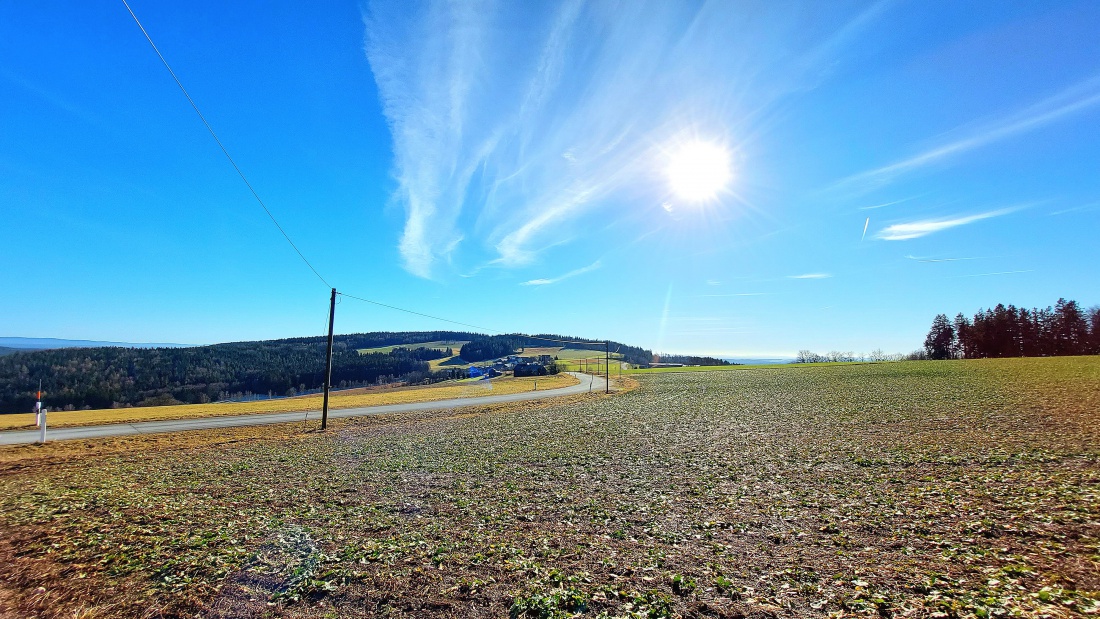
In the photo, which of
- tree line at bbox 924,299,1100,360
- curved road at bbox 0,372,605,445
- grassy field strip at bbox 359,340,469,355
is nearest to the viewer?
curved road at bbox 0,372,605,445

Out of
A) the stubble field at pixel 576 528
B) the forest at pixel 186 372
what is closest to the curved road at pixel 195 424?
the stubble field at pixel 576 528

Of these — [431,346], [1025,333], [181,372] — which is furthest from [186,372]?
[1025,333]

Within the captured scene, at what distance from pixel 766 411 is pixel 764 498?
20.0m

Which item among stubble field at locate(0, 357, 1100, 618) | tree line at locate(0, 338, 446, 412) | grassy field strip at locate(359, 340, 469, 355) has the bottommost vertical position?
tree line at locate(0, 338, 446, 412)

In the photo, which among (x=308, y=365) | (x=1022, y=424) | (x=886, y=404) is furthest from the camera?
(x=308, y=365)

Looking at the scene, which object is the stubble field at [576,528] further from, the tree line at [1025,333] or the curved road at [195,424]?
the tree line at [1025,333]

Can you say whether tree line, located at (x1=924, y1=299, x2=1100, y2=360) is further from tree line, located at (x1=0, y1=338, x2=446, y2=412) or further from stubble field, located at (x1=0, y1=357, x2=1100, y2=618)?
tree line, located at (x1=0, y1=338, x2=446, y2=412)

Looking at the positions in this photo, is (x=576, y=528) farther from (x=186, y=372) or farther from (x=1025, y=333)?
(x=186, y=372)

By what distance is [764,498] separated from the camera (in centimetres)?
1028

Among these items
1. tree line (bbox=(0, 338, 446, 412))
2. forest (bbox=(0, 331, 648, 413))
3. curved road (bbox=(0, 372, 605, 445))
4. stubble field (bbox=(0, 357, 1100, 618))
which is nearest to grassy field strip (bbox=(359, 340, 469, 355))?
forest (bbox=(0, 331, 648, 413))

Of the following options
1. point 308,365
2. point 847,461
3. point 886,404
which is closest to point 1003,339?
point 886,404

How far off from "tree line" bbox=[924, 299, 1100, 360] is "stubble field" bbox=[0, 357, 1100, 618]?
9168 centimetres

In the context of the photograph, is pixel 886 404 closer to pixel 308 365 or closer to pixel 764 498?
pixel 764 498

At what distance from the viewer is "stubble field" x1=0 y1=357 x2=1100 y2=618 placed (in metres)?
5.81
